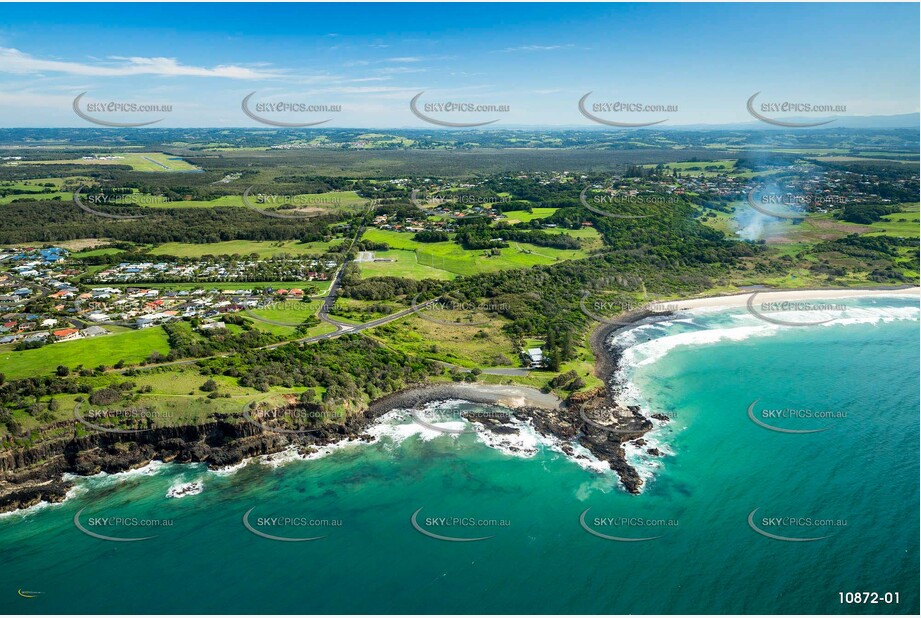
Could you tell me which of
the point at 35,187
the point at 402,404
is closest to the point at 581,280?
the point at 402,404

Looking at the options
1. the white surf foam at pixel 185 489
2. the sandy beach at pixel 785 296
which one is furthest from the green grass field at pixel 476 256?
the white surf foam at pixel 185 489

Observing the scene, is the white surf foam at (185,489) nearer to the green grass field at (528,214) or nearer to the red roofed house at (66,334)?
the red roofed house at (66,334)

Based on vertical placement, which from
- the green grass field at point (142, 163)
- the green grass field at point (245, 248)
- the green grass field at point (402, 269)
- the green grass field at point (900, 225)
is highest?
the green grass field at point (142, 163)

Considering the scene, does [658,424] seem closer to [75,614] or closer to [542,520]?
[542,520]

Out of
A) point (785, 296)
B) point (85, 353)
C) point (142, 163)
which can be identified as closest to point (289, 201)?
point (85, 353)

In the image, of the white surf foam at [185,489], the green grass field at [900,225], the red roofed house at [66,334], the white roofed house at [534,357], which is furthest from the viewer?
the green grass field at [900,225]

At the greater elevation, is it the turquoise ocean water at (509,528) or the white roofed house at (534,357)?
the white roofed house at (534,357)

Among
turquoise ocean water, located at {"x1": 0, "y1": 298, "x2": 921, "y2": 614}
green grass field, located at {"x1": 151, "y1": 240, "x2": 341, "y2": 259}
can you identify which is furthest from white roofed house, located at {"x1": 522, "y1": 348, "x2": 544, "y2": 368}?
green grass field, located at {"x1": 151, "y1": 240, "x2": 341, "y2": 259}

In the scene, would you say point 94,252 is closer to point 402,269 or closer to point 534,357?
point 402,269

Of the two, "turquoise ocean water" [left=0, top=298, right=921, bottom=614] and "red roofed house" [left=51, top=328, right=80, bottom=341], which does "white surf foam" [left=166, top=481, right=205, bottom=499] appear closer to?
"turquoise ocean water" [left=0, top=298, right=921, bottom=614]
